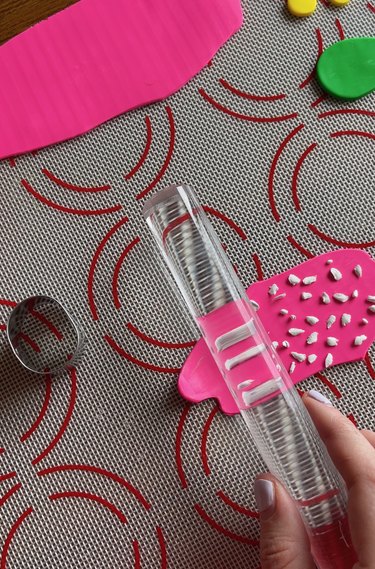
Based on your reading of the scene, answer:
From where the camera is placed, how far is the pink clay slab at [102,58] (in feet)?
1.69

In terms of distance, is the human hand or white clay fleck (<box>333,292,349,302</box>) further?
white clay fleck (<box>333,292,349,302</box>)

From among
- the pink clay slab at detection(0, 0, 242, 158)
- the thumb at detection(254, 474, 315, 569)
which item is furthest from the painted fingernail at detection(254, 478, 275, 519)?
the pink clay slab at detection(0, 0, 242, 158)

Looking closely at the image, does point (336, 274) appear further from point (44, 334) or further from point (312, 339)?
point (44, 334)

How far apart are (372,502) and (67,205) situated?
12.0 inches

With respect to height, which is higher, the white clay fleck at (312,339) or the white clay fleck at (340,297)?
the white clay fleck at (340,297)

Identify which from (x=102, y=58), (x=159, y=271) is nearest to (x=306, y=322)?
(x=159, y=271)

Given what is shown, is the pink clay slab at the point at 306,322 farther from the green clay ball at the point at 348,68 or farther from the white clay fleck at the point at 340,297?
the green clay ball at the point at 348,68

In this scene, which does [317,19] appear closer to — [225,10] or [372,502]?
[225,10]

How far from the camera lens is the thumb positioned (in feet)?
1.31

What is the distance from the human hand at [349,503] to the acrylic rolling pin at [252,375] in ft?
0.04

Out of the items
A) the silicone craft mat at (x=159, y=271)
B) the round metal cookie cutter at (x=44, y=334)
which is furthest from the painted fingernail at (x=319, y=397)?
the round metal cookie cutter at (x=44, y=334)

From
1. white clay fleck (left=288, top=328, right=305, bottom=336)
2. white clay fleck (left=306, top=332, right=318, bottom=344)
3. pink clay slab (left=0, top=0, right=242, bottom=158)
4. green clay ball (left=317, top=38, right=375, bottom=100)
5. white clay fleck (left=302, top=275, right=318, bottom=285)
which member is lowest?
white clay fleck (left=306, top=332, right=318, bottom=344)

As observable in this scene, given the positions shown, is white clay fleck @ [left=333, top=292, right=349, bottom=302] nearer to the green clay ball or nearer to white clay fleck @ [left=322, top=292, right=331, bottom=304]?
white clay fleck @ [left=322, top=292, right=331, bottom=304]

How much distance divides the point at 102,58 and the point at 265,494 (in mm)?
354
